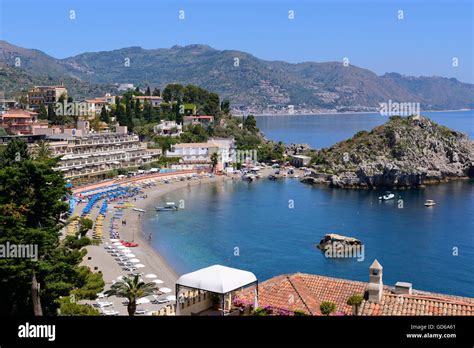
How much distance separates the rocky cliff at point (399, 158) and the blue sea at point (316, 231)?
2535 mm

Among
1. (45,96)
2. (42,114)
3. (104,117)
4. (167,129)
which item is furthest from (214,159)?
(45,96)

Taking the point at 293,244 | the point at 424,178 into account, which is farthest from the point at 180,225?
the point at 424,178

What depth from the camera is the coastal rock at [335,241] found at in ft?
98.5

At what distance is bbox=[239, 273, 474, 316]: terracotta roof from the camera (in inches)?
350

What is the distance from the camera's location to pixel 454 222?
37562mm

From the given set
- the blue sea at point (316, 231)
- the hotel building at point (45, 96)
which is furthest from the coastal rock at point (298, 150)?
the hotel building at point (45, 96)

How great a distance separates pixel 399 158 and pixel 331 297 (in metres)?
45.5

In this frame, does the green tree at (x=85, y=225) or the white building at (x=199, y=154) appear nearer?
the green tree at (x=85, y=225)

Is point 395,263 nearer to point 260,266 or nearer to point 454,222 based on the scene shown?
point 260,266

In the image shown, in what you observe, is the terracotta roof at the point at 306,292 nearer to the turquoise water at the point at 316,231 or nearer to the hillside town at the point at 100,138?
the turquoise water at the point at 316,231

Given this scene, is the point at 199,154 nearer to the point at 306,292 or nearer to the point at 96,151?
the point at 96,151

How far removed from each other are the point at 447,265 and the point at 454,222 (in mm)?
11200
